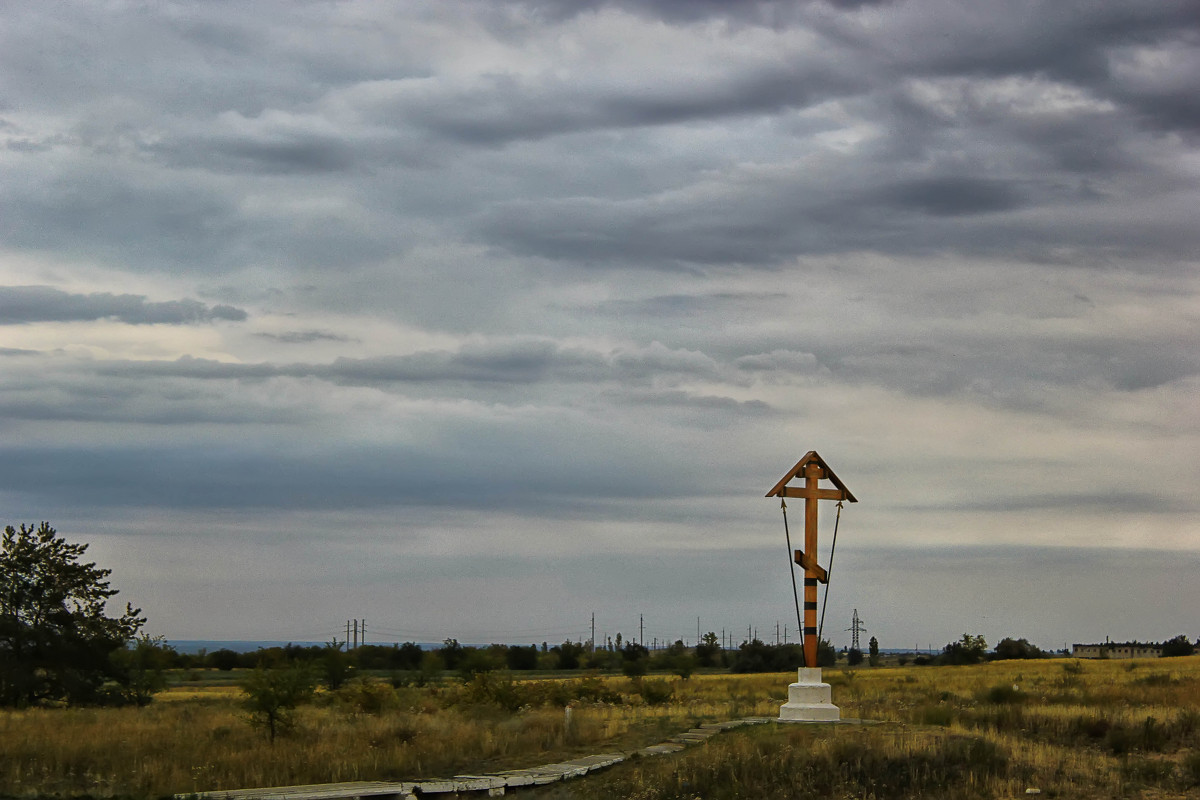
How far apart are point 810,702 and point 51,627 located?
30962 mm

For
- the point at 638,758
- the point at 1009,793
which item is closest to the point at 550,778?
the point at 638,758

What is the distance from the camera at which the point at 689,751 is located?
22922mm

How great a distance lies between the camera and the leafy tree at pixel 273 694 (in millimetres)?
28875

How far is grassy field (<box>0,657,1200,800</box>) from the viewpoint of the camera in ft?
65.7

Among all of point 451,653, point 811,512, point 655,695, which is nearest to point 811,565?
point 811,512

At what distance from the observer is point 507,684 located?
3953 cm

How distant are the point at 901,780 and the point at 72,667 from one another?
34013mm

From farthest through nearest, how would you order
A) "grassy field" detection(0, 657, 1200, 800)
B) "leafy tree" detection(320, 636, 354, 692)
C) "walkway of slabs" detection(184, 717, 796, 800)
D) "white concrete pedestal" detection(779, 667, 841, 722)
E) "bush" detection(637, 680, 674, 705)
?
1. "leafy tree" detection(320, 636, 354, 692)
2. "bush" detection(637, 680, 674, 705)
3. "white concrete pedestal" detection(779, 667, 841, 722)
4. "grassy field" detection(0, 657, 1200, 800)
5. "walkway of slabs" detection(184, 717, 796, 800)

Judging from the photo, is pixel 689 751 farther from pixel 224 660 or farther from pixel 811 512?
pixel 224 660

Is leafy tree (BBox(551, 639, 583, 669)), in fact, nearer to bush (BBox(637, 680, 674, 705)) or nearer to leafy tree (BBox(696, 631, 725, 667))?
leafy tree (BBox(696, 631, 725, 667))

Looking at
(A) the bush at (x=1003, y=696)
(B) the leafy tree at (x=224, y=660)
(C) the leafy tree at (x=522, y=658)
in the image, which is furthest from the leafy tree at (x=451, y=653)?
(A) the bush at (x=1003, y=696)

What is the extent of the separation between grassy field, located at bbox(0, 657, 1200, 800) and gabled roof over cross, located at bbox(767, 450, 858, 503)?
492cm

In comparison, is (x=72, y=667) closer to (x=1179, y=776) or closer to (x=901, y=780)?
(x=901, y=780)

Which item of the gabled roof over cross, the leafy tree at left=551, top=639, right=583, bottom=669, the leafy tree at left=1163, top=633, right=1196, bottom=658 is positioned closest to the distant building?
the leafy tree at left=1163, top=633, right=1196, bottom=658
